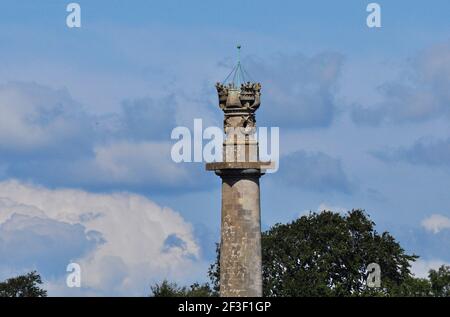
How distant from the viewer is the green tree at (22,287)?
→ 18900cm

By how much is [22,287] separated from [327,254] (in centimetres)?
2855

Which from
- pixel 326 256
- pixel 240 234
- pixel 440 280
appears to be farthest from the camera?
pixel 326 256

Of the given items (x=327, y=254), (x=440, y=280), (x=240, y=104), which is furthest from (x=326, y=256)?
(x=240, y=104)

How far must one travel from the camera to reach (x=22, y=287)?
19088 centimetres

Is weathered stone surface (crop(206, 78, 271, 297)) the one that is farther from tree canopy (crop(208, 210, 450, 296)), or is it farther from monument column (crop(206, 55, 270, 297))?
tree canopy (crop(208, 210, 450, 296))

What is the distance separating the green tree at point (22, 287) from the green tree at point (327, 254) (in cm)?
1699

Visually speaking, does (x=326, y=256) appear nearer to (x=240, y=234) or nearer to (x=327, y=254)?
(x=327, y=254)

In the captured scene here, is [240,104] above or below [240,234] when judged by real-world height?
above

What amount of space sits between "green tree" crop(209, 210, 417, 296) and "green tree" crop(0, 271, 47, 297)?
1699 cm

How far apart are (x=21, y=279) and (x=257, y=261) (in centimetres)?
8344

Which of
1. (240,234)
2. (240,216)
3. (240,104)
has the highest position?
(240,104)
